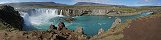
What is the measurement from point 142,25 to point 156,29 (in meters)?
3.89

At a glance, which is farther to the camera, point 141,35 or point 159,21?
point 159,21

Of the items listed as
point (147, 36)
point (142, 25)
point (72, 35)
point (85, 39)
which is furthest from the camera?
point (72, 35)

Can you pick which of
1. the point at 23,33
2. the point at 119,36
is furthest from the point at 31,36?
the point at 119,36

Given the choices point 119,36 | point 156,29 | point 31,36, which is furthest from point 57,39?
point 156,29

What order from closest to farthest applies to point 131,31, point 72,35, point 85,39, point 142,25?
point 131,31 → point 142,25 → point 85,39 → point 72,35

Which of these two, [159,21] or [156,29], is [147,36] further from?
[159,21]

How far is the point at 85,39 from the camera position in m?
53.2

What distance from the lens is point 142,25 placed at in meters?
49.5

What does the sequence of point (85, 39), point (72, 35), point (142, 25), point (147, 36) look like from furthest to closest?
1. point (72, 35)
2. point (85, 39)
3. point (142, 25)
4. point (147, 36)

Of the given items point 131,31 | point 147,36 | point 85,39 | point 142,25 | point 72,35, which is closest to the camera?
point 147,36

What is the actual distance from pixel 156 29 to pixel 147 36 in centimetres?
321

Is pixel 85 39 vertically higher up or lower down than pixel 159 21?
lower down

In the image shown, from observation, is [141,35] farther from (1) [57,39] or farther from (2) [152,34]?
(1) [57,39]

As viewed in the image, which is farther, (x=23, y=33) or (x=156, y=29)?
(x=23, y=33)
